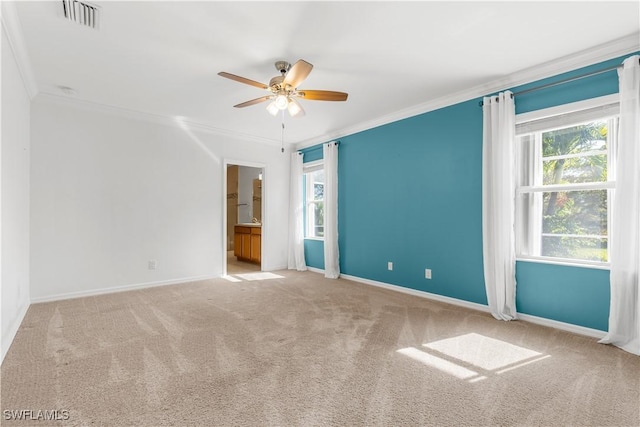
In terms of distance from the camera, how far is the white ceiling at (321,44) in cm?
233

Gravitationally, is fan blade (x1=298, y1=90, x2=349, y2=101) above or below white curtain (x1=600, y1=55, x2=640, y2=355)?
above

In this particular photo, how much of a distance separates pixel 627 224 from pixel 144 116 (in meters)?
5.64

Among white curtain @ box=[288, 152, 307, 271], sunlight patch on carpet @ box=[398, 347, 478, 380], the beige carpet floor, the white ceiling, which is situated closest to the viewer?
the beige carpet floor

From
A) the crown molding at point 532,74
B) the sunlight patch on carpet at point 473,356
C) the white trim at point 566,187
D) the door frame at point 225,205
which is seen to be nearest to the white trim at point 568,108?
the crown molding at point 532,74

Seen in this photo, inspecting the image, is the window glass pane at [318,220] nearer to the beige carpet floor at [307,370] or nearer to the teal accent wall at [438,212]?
the teal accent wall at [438,212]

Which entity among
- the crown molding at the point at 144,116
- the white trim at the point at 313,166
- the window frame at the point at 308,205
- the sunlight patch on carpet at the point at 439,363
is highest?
the crown molding at the point at 144,116

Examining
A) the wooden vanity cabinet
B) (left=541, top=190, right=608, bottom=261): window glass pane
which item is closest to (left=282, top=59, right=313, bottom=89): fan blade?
(left=541, top=190, right=608, bottom=261): window glass pane

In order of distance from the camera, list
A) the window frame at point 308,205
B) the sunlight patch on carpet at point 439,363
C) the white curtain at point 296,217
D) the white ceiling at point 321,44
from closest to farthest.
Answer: the sunlight patch on carpet at point 439,363 < the white ceiling at point 321,44 < the white curtain at point 296,217 < the window frame at point 308,205

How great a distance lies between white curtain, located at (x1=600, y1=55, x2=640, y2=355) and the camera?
260 centimetres

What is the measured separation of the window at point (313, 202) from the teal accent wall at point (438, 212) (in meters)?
0.77

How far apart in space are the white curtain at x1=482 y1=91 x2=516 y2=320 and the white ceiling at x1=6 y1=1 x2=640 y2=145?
427 mm

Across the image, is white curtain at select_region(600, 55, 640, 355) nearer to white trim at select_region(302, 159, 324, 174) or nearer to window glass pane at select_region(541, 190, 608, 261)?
window glass pane at select_region(541, 190, 608, 261)

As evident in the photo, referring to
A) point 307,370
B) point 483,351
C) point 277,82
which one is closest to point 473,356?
point 483,351

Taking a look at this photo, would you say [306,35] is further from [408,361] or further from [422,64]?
[408,361]
